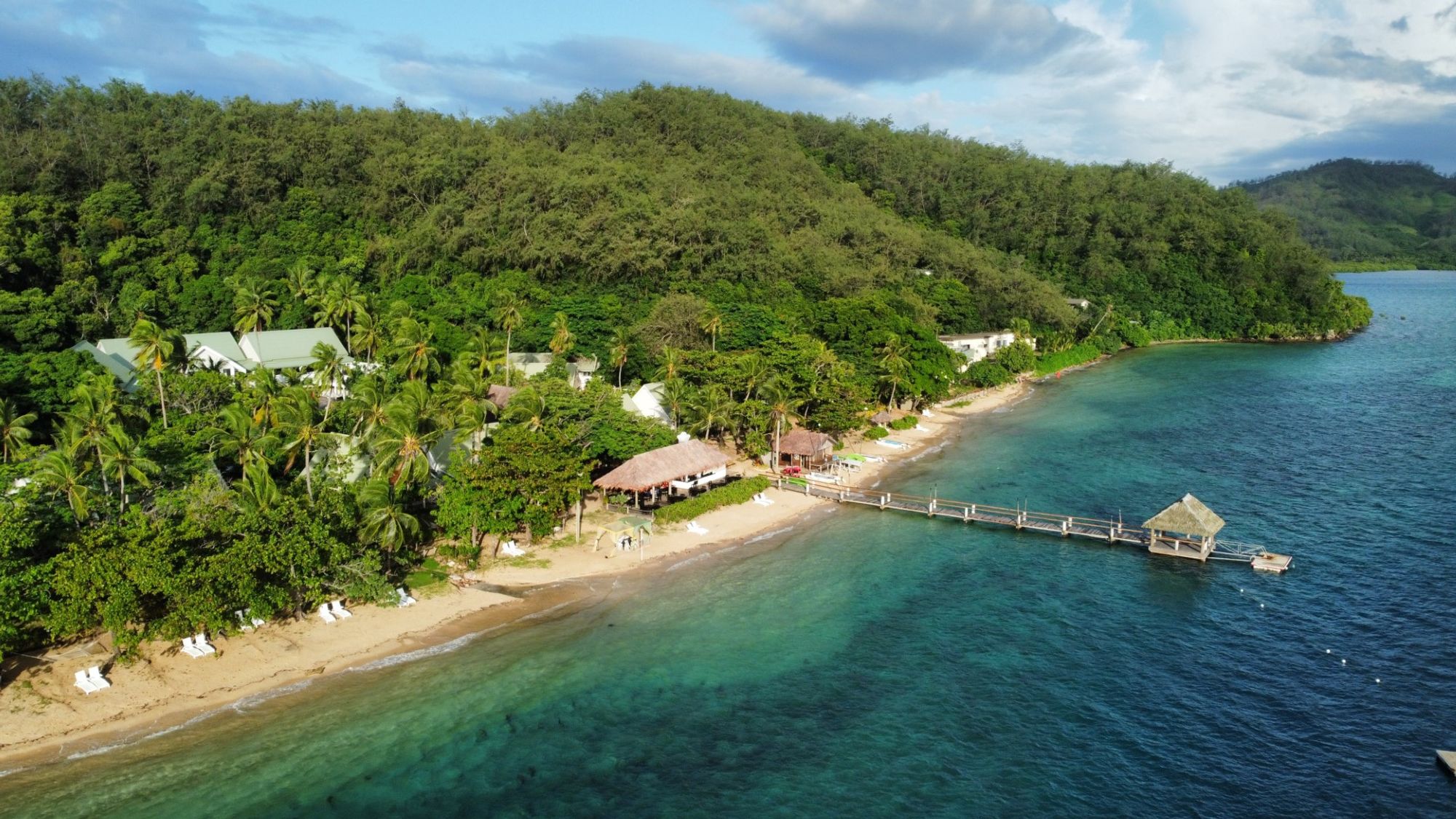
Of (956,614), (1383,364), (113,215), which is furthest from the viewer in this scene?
(1383,364)

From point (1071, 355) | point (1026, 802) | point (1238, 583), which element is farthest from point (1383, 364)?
point (1026, 802)

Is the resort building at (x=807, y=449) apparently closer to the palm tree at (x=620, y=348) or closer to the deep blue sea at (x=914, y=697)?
the deep blue sea at (x=914, y=697)

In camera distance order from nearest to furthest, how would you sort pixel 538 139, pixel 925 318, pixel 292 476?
pixel 292 476 < pixel 925 318 < pixel 538 139

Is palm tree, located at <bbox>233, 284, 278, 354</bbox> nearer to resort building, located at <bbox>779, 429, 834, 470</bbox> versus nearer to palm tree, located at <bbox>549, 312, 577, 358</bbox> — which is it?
palm tree, located at <bbox>549, 312, 577, 358</bbox>

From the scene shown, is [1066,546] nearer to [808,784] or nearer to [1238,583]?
[1238,583]

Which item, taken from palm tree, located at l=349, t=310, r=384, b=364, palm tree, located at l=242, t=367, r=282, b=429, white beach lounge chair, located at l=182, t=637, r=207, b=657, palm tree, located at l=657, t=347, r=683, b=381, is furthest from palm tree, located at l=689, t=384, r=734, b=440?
white beach lounge chair, located at l=182, t=637, r=207, b=657

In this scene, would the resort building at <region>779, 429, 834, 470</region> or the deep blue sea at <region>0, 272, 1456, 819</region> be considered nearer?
the deep blue sea at <region>0, 272, 1456, 819</region>

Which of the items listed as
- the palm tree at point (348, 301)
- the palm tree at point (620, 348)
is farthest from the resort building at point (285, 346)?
the palm tree at point (620, 348)
